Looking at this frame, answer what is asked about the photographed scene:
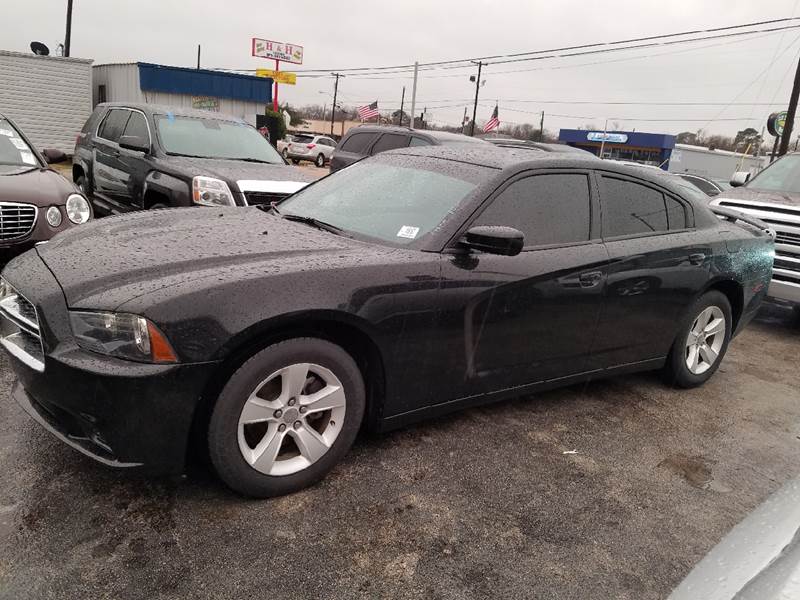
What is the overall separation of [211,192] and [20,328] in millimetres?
3399

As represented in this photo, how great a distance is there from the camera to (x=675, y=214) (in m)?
4.14

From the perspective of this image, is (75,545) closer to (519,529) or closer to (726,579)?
(519,529)

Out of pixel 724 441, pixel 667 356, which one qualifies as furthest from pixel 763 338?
pixel 724 441

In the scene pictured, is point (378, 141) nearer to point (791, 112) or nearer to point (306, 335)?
point (306, 335)

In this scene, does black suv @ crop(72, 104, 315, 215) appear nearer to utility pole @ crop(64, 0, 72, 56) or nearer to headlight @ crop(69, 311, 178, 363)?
headlight @ crop(69, 311, 178, 363)

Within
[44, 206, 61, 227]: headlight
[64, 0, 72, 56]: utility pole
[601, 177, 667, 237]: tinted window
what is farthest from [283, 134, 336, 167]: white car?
[601, 177, 667, 237]: tinted window

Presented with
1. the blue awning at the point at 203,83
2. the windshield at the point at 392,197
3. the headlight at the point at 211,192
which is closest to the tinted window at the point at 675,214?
the windshield at the point at 392,197

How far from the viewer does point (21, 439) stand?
2.96m

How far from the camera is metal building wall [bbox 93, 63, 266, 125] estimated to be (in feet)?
94.7

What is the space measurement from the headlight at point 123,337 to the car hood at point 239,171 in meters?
3.78

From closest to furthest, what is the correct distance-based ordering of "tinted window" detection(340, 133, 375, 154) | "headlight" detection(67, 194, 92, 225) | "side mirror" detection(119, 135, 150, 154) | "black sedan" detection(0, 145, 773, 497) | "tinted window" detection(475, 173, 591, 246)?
"black sedan" detection(0, 145, 773, 497)
"tinted window" detection(475, 173, 591, 246)
"headlight" detection(67, 194, 92, 225)
"side mirror" detection(119, 135, 150, 154)
"tinted window" detection(340, 133, 375, 154)

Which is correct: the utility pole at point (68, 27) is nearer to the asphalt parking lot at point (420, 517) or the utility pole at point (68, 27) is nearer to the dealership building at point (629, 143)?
the asphalt parking lot at point (420, 517)

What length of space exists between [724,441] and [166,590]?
128 inches

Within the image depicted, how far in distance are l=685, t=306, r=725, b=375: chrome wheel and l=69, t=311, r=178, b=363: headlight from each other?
3.58 m
